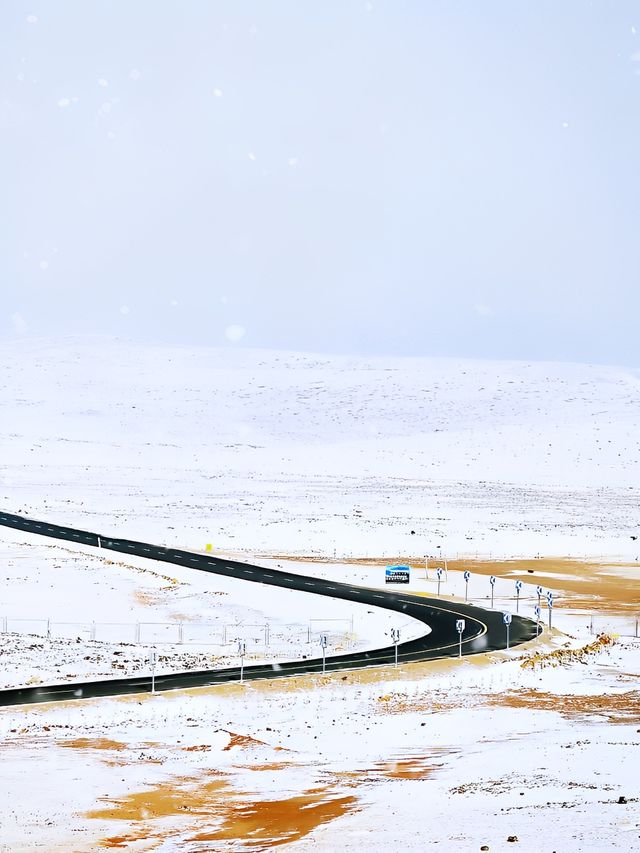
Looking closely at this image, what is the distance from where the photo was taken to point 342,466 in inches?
5369

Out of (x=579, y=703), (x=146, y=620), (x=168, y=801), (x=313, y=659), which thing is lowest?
(x=168, y=801)

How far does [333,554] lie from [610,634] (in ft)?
110

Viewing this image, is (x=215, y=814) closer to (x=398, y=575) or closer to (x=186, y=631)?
(x=186, y=631)

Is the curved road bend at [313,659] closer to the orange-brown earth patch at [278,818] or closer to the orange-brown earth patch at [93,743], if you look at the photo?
the orange-brown earth patch at [93,743]

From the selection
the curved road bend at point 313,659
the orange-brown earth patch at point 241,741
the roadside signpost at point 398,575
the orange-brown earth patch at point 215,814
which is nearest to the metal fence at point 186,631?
the curved road bend at point 313,659

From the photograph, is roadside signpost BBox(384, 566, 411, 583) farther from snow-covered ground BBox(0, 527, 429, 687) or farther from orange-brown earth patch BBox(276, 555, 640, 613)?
orange-brown earth patch BBox(276, 555, 640, 613)

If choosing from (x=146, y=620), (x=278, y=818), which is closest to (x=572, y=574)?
(x=146, y=620)

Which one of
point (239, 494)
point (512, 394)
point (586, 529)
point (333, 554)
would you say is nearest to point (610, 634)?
point (333, 554)

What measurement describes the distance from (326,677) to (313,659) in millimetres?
4060

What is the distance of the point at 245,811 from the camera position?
2356 cm

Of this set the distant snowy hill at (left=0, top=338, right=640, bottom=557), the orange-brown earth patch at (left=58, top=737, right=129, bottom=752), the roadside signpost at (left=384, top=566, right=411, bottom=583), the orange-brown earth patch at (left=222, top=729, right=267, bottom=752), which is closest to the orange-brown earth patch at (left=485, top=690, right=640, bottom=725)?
the orange-brown earth patch at (left=222, top=729, right=267, bottom=752)

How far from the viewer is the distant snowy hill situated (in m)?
90.9

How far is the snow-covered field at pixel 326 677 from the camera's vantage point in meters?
22.5

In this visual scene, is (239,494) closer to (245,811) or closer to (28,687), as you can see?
(28,687)
